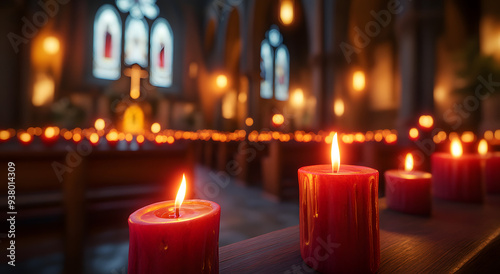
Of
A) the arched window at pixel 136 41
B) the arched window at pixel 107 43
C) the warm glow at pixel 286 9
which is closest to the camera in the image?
the warm glow at pixel 286 9

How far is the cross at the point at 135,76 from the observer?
33.3 ft

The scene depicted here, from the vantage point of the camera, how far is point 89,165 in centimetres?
251

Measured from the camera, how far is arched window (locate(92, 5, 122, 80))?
1183 centimetres

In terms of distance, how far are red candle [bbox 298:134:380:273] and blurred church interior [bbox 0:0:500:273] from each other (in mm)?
1903

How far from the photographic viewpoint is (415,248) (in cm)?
53

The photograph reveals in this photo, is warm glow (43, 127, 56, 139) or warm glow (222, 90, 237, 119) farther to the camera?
warm glow (222, 90, 237, 119)

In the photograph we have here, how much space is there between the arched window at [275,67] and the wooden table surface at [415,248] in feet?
46.2

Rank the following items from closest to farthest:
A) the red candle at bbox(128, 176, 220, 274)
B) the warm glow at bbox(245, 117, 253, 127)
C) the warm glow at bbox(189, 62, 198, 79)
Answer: the red candle at bbox(128, 176, 220, 274) → the warm glow at bbox(245, 117, 253, 127) → the warm glow at bbox(189, 62, 198, 79)

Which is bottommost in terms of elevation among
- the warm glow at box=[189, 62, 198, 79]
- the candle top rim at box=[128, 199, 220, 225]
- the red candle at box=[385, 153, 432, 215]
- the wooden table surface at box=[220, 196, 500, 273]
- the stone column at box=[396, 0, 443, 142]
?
the wooden table surface at box=[220, 196, 500, 273]

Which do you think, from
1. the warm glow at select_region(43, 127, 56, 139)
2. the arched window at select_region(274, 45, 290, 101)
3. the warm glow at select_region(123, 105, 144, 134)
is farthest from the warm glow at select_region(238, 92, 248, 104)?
the warm glow at select_region(43, 127, 56, 139)

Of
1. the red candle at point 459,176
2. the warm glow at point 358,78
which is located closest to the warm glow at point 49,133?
the red candle at point 459,176

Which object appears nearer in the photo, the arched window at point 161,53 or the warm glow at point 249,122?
the warm glow at point 249,122

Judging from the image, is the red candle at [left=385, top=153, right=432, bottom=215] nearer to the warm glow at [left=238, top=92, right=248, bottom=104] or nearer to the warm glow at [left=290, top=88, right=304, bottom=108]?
the warm glow at [left=238, top=92, right=248, bottom=104]

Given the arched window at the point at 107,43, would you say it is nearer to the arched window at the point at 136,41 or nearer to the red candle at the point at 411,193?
the arched window at the point at 136,41
